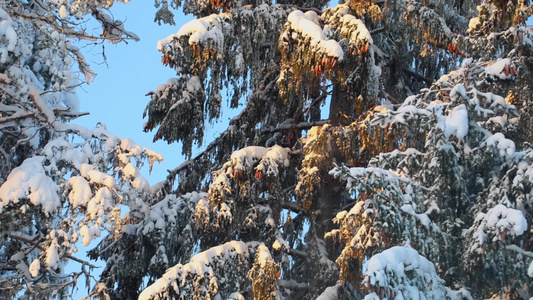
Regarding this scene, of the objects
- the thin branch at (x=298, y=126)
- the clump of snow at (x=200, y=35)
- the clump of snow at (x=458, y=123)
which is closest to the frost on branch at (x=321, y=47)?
the clump of snow at (x=200, y=35)

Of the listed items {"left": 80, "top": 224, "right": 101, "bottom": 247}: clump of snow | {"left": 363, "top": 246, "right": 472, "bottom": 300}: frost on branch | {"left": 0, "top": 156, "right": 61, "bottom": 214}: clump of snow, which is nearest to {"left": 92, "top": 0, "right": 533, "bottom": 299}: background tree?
{"left": 363, "top": 246, "right": 472, "bottom": 300}: frost on branch

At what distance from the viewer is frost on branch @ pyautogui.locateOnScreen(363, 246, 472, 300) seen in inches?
204

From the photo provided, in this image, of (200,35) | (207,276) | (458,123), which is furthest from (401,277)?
(200,35)

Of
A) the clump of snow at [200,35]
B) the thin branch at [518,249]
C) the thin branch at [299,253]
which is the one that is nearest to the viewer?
the thin branch at [518,249]

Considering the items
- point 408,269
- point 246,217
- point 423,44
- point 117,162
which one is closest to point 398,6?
point 423,44

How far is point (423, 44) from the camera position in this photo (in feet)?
30.4

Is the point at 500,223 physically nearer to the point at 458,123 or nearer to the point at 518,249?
the point at 518,249

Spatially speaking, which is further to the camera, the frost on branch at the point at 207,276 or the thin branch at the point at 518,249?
the frost on branch at the point at 207,276

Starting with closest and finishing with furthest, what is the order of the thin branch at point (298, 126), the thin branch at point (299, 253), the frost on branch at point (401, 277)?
1. the frost on branch at point (401, 277)
2. the thin branch at point (299, 253)
3. the thin branch at point (298, 126)

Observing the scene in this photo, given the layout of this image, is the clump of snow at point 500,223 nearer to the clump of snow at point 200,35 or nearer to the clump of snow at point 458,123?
the clump of snow at point 458,123

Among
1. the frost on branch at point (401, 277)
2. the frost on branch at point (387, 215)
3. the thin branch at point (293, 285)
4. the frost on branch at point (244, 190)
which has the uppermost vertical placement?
the frost on branch at point (244, 190)

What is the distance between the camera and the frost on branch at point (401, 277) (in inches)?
204

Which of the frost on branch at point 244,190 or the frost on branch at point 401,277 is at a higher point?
the frost on branch at point 244,190

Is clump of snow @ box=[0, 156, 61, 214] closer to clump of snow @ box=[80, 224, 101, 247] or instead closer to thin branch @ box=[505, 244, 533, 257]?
clump of snow @ box=[80, 224, 101, 247]
